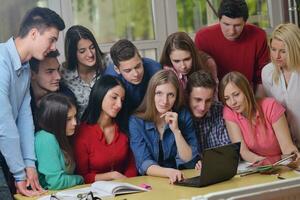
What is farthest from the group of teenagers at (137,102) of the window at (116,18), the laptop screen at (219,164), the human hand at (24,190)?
the laptop screen at (219,164)

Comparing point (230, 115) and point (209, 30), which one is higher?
point (209, 30)

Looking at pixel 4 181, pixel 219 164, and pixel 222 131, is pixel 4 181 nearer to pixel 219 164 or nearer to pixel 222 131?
pixel 219 164

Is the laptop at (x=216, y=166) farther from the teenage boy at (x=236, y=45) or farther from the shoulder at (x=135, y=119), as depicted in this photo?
the teenage boy at (x=236, y=45)

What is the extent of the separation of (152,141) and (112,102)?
1.12ft

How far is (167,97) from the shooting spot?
311cm

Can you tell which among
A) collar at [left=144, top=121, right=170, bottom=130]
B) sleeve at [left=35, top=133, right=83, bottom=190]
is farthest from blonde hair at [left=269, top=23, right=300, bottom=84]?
sleeve at [left=35, top=133, right=83, bottom=190]

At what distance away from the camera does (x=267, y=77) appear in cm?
344

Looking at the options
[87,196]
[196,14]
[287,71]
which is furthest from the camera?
[196,14]

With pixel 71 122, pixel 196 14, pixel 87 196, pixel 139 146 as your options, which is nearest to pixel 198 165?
pixel 139 146

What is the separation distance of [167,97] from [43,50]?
795 mm

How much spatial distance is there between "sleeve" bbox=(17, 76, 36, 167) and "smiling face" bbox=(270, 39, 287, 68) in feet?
5.23

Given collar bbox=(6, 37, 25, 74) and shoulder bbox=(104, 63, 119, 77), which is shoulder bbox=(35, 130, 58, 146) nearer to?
collar bbox=(6, 37, 25, 74)

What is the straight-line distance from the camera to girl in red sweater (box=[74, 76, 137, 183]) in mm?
2996

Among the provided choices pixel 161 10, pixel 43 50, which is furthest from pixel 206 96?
pixel 43 50
